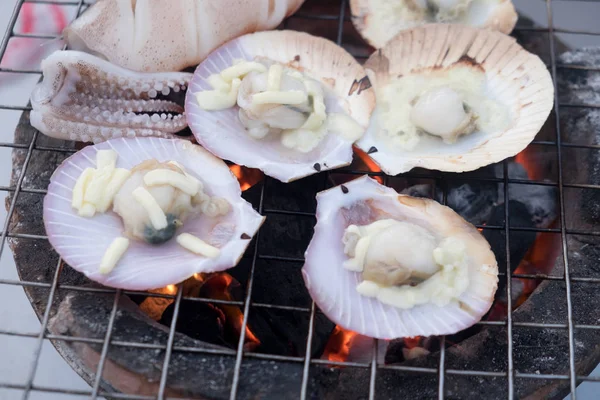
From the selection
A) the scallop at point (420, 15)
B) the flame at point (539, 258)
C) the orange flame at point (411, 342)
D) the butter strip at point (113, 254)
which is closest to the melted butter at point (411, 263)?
the orange flame at point (411, 342)

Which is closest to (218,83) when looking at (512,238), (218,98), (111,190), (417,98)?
(218,98)

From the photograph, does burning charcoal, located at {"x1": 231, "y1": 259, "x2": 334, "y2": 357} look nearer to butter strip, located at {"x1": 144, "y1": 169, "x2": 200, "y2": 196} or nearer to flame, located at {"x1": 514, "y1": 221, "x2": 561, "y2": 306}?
butter strip, located at {"x1": 144, "y1": 169, "x2": 200, "y2": 196}

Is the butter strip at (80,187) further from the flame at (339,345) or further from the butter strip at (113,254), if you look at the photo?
the flame at (339,345)

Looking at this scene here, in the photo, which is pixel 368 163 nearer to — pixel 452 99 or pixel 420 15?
pixel 452 99

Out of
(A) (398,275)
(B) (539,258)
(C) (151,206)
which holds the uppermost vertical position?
(C) (151,206)

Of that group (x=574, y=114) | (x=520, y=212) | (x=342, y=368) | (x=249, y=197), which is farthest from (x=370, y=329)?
(x=574, y=114)

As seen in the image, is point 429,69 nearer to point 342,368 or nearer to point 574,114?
point 574,114
